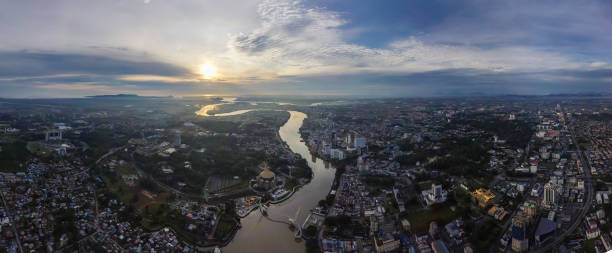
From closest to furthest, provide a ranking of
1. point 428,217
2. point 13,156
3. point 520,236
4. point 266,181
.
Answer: point 520,236
point 428,217
point 13,156
point 266,181

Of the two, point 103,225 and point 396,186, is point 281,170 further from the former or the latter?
point 103,225

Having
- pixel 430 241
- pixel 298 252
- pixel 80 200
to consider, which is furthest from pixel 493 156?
pixel 80 200

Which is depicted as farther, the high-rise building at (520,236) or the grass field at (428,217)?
the grass field at (428,217)

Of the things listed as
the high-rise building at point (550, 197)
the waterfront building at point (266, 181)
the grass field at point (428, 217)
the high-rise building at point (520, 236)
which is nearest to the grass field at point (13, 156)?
the waterfront building at point (266, 181)

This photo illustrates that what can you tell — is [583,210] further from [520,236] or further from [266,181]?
[266,181]

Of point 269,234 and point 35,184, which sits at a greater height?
point 35,184

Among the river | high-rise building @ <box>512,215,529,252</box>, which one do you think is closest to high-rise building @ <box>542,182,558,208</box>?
high-rise building @ <box>512,215,529,252</box>

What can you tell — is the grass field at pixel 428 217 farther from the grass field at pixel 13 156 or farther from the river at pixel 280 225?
the grass field at pixel 13 156

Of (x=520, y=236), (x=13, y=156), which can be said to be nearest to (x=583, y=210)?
(x=520, y=236)

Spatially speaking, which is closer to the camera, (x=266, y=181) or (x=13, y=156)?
(x=13, y=156)

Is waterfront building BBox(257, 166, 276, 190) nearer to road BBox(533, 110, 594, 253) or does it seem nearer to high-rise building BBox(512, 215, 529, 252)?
high-rise building BBox(512, 215, 529, 252)

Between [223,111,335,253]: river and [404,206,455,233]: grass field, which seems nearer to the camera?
[223,111,335,253]: river
